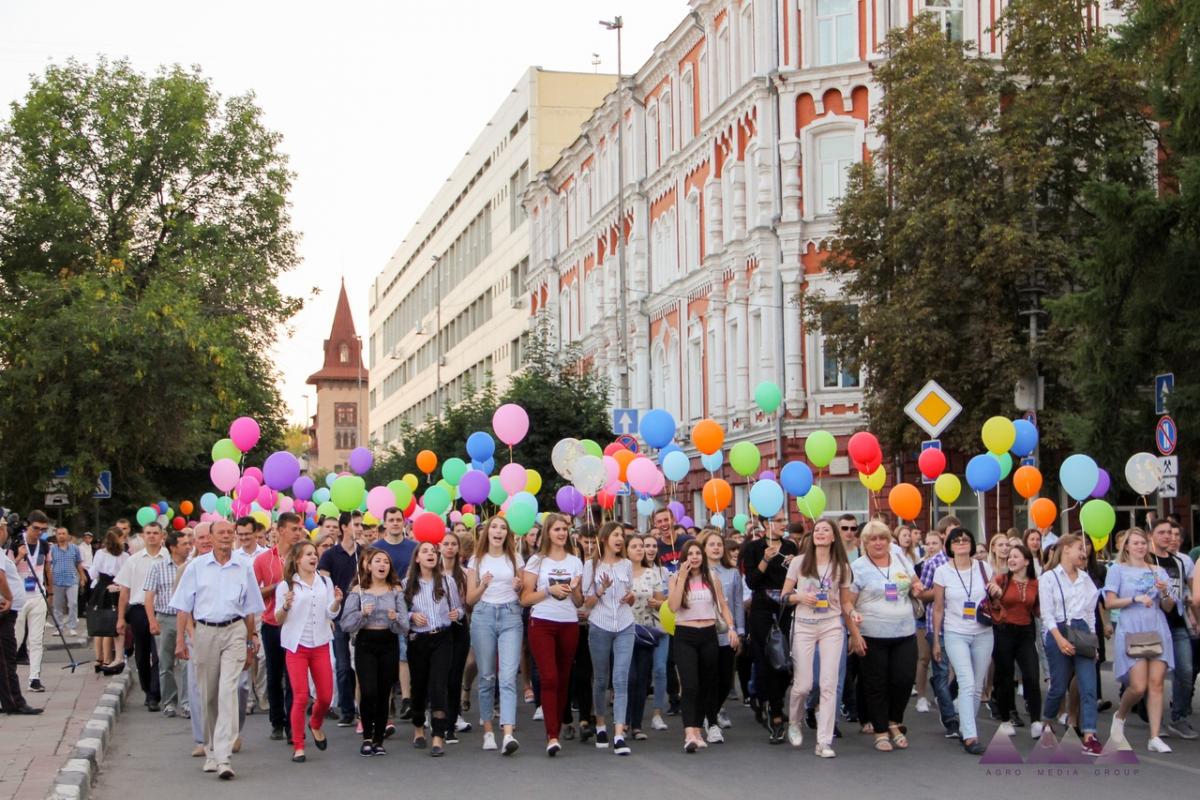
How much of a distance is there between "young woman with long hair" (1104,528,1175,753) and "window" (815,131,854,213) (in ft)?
87.6

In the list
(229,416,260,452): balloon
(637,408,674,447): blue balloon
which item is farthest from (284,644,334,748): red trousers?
(229,416,260,452): balloon

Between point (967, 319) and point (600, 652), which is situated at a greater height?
point (967, 319)

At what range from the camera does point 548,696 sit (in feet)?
44.8

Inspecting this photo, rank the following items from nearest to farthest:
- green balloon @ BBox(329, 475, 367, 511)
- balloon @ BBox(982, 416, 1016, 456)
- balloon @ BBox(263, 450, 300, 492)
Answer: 1. green balloon @ BBox(329, 475, 367, 511)
2. balloon @ BBox(982, 416, 1016, 456)
3. balloon @ BBox(263, 450, 300, 492)

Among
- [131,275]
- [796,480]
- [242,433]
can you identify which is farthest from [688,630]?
[131,275]

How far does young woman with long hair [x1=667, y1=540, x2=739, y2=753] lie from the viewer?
13602 mm

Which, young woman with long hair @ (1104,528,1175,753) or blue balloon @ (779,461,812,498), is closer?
young woman with long hair @ (1104,528,1175,753)

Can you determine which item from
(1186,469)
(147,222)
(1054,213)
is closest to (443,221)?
(147,222)

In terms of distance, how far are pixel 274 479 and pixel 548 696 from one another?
11.2 meters

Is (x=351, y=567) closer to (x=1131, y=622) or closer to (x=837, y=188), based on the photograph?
(x=1131, y=622)

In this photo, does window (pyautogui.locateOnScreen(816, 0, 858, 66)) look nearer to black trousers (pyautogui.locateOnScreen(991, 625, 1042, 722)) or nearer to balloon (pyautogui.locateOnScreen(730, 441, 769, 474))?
balloon (pyautogui.locateOnScreen(730, 441, 769, 474))

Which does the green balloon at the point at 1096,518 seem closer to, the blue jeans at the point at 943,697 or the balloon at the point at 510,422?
the blue jeans at the point at 943,697

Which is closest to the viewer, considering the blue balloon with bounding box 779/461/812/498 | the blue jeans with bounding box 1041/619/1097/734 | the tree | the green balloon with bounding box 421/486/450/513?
the blue jeans with bounding box 1041/619/1097/734

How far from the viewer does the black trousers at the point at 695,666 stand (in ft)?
44.6
